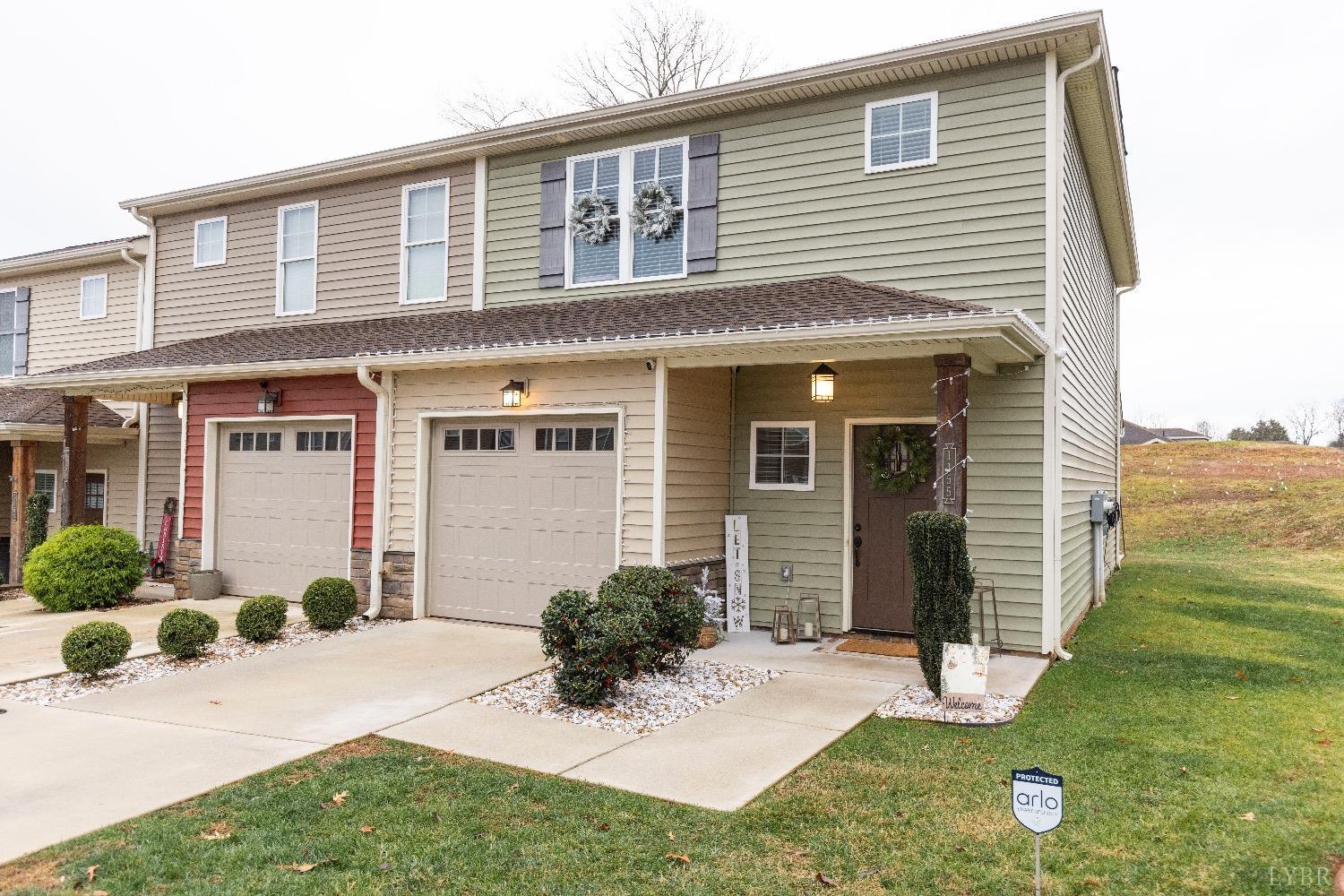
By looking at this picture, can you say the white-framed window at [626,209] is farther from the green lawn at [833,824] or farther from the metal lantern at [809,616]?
the green lawn at [833,824]

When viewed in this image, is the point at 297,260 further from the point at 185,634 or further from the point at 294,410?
the point at 185,634

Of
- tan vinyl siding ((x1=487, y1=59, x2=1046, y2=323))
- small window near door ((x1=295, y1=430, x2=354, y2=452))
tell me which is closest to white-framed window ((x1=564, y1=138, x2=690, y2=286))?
tan vinyl siding ((x1=487, y1=59, x2=1046, y2=323))

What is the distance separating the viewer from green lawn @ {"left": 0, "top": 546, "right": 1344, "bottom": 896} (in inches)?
136

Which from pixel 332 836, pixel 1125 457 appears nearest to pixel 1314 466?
pixel 1125 457

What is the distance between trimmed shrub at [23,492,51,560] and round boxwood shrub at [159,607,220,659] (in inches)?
218

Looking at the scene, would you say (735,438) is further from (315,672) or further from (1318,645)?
(1318,645)

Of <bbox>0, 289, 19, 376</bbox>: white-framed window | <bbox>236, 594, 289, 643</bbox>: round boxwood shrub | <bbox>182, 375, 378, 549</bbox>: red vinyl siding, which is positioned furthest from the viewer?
<bbox>0, 289, 19, 376</bbox>: white-framed window

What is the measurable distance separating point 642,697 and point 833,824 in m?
2.40

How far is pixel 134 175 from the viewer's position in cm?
3878

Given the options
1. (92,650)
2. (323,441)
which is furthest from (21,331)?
(92,650)

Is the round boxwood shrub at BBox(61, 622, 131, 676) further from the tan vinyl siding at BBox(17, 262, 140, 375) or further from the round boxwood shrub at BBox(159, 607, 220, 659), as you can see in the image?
the tan vinyl siding at BBox(17, 262, 140, 375)

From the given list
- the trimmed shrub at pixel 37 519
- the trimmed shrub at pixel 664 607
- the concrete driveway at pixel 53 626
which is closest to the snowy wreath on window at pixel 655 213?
the trimmed shrub at pixel 664 607

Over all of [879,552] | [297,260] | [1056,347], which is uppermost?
[297,260]

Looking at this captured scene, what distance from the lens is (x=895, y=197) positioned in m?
8.41
